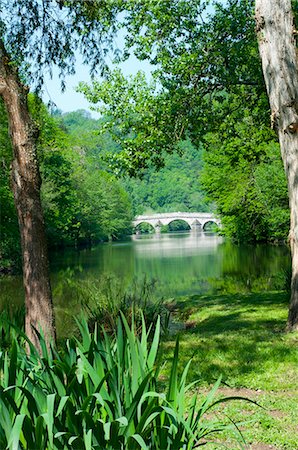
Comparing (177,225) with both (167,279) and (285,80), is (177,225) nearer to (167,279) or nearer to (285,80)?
(167,279)

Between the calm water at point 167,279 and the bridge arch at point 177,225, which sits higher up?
the bridge arch at point 177,225

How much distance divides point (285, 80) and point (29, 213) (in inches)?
144

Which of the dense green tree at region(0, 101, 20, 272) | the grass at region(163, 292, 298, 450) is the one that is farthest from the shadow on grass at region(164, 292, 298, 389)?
the dense green tree at region(0, 101, 20, 272)

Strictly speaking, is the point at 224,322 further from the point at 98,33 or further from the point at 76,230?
the point at 76,230

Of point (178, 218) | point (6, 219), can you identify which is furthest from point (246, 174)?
point (178, 218)

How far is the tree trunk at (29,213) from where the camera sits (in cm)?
453

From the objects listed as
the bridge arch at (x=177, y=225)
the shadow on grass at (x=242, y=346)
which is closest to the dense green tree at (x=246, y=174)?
the shadow on grass at (x=242, y=346)

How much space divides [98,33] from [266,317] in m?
5.07

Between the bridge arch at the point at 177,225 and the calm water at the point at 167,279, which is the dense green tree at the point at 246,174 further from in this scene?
the bridge arch at the point at 177,225

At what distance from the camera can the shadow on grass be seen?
15.5ft

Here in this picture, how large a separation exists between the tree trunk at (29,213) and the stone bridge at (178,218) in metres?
78.7

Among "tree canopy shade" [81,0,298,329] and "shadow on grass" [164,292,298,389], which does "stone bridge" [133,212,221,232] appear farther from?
"shadow on grass" [164,292,298,389]

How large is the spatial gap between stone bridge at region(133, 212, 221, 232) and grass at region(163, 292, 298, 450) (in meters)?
75.4

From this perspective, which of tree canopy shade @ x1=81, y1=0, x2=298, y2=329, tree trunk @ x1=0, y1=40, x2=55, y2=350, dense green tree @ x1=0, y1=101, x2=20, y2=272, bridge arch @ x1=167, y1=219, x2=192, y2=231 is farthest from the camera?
bridge arch @ x1=167, y1=219, x2=192, y2=231
